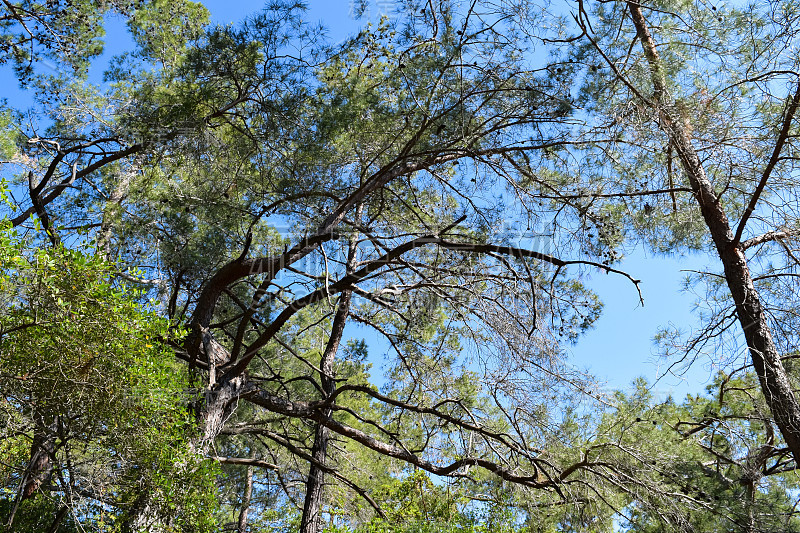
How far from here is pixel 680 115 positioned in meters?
4.74

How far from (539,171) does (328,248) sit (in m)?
2.31

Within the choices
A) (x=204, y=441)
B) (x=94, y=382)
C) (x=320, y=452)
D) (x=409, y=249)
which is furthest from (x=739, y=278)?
(x=94, y=382)

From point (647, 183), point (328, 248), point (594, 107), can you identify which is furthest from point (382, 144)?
point (647, 183)

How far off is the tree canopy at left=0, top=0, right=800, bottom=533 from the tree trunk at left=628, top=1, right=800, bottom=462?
0.02 m

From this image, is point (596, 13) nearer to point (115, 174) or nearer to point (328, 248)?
point (328, 248)

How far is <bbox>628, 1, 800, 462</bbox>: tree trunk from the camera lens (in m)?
4.34

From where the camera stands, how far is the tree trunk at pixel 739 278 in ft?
14.2

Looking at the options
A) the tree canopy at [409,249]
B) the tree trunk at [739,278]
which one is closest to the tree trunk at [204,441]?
the tree canopy at [409,249]

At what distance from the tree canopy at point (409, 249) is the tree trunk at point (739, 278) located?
0.06 feet

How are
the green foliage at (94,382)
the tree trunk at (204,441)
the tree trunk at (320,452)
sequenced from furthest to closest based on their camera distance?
the tree trunk at (320,452) → the tree trunk at (204,441) → the green foliage at (94,382)

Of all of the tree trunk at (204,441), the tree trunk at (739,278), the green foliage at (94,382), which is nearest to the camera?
the green foliage at (94,382)

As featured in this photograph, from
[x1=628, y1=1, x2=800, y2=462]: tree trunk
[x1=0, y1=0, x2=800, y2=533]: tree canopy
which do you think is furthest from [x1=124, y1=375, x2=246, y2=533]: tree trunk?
[x1=628, y1=1, x2=800, y2=462]: tree trunk

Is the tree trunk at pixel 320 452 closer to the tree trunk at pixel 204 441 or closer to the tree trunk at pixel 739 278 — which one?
the tree trunk at pixel 204 441

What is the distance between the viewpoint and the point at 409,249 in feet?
18.4
